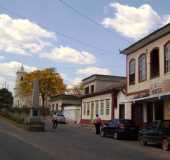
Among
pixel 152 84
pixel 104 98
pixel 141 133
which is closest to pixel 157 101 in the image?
pixel 152 84

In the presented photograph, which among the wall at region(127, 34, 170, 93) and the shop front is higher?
the wall at region(127, 34, 170, 93)

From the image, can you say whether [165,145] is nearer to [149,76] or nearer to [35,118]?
[149,76]

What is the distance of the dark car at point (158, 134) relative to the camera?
21.5m

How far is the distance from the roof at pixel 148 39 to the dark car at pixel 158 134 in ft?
25.6

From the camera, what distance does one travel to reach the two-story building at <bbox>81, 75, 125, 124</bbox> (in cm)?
4223

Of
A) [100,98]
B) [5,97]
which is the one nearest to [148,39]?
[100,98]

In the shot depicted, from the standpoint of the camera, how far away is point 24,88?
325 feet

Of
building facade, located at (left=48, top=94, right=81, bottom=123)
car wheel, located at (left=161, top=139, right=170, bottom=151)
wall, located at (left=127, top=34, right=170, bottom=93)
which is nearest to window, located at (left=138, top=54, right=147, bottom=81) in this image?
wall, located at (left=127, top=34, right=170, bottom=93)

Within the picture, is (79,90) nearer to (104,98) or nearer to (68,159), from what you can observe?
(104,98)

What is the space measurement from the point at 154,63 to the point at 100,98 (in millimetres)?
15777

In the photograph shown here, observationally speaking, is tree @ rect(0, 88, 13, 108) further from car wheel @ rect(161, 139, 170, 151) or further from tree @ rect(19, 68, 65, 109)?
car wheel @ rect(161, 139, 170, 151)

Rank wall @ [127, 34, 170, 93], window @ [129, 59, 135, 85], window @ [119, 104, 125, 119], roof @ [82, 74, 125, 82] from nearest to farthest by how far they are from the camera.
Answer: wall @ [127, 34, 170, 93]
window @ [129, 59, 135, 85]
window @ [119, 104, 125, 119]
roof @ [82, 74, 125, 82]

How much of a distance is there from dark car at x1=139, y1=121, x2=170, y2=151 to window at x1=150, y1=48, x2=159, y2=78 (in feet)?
26.0

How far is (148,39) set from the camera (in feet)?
103
